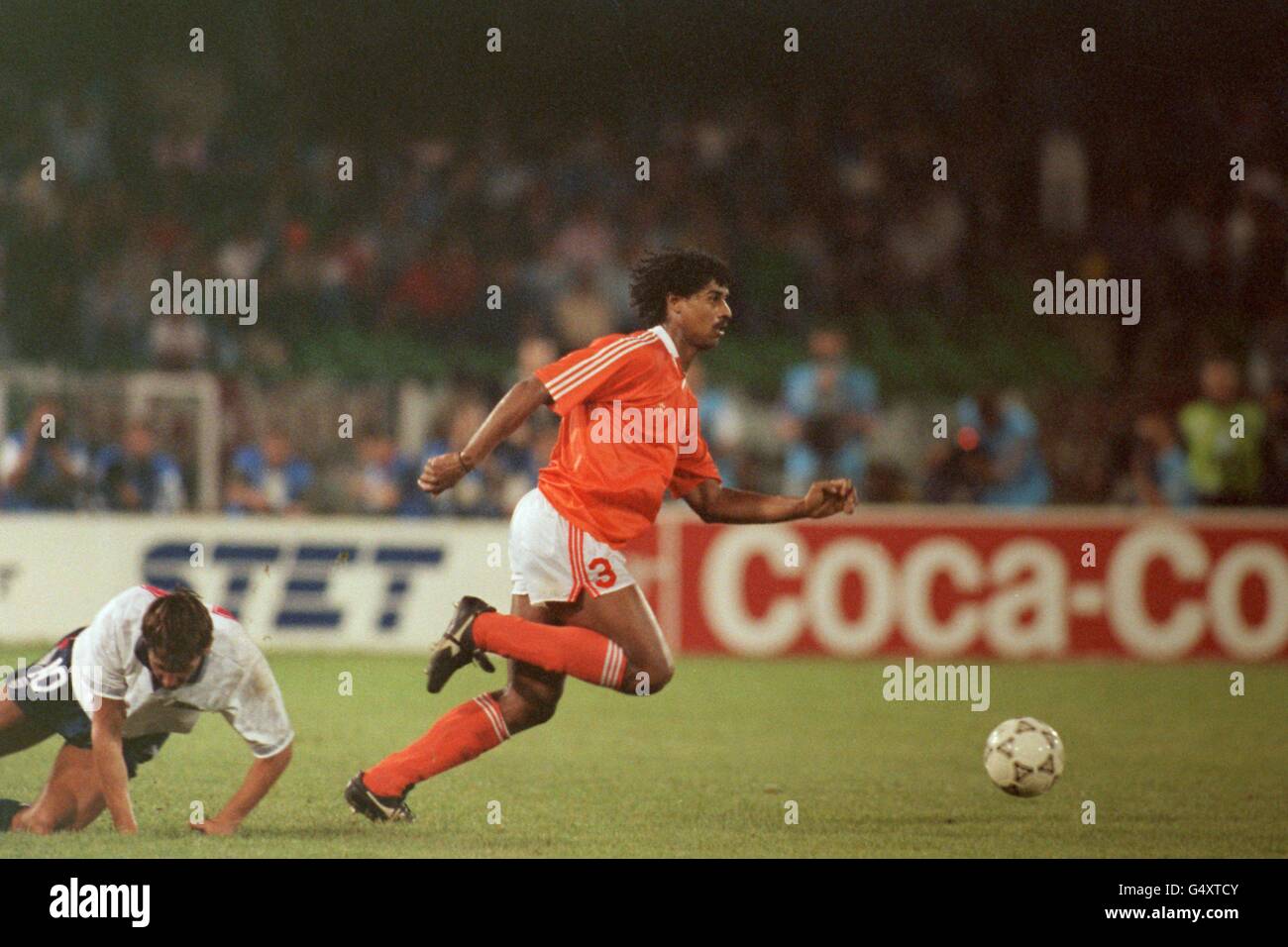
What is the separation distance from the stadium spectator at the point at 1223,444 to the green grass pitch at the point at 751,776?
5.60ft

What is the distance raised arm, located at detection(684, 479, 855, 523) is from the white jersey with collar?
67.8 inches

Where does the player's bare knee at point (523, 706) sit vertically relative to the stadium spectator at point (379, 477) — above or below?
below

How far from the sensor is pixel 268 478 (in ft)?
43.5

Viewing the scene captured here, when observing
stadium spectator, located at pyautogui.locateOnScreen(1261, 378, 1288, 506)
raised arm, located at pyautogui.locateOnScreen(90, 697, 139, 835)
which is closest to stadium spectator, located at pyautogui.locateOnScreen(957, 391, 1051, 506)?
stadium spectator, located at pyautogui.locateOnScreen(1261, 378, 1288, 506)

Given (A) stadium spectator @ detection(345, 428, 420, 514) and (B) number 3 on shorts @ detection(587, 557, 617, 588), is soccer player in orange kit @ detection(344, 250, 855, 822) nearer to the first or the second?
(B) number 3 on shorts @ detection(587, 557, 617, 588)

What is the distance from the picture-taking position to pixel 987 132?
16391mm

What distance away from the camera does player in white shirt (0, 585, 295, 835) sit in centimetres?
590

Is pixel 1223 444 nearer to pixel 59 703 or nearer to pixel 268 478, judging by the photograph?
pixel 268 478

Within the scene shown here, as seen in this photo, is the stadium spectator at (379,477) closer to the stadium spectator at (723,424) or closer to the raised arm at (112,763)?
the stadium spectator at (723,424)

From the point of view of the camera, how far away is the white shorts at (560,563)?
6.26 metres

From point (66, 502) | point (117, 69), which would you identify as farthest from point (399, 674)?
point (117, 69)

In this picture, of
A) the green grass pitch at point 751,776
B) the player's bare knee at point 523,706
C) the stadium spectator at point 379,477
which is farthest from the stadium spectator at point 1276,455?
the player's bare knee at point 523,706

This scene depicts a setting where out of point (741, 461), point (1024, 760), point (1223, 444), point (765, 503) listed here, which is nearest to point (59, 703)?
point (765, 503)
